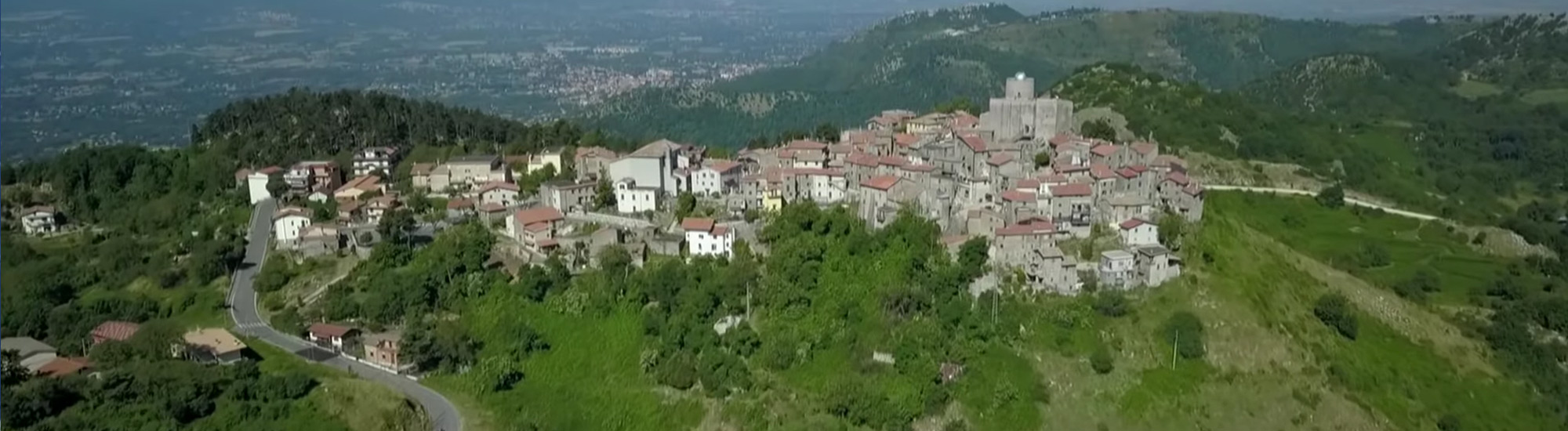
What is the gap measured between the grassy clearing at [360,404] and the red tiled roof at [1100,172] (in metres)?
14.5

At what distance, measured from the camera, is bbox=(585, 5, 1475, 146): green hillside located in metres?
67.2

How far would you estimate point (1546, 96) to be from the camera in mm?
64750

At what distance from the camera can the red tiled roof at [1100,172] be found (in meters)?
26.0

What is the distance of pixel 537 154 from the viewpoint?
1302 inches

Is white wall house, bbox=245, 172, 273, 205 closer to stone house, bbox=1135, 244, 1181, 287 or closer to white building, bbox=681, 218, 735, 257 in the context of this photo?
white building, bbox=681, 218, 735, 257

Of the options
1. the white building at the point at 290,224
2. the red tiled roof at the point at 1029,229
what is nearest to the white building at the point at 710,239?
the red tiled roof at the point at 1029,229

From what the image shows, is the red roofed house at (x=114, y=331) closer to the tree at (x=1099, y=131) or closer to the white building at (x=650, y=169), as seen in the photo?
the white building at (x=650, y=169)

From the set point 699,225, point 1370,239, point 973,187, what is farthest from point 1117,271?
point 1370,239

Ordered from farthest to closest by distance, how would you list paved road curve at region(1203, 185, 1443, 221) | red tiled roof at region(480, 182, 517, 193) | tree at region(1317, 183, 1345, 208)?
1. tree at region(1317, 183, 1345, 208)
2. paved road curve at region(1203, 185, 1443, 221)
3. red tiled roof at region(480, 182, 517, 193)

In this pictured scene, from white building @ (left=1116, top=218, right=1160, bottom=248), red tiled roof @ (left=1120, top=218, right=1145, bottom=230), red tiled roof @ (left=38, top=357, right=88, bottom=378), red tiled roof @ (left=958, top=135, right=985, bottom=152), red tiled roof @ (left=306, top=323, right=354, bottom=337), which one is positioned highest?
red tiled roof @ (left=958, top=135, right=985, bottom=152)

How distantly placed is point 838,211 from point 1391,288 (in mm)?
14685

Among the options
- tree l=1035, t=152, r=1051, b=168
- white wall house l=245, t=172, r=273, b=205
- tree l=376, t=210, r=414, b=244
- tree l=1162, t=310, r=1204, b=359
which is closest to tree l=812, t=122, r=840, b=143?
tree l=1035, t=152, r=1051, b=168

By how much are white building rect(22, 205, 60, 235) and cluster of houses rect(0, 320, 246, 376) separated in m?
8.44

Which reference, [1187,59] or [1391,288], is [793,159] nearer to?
[1391,288]
